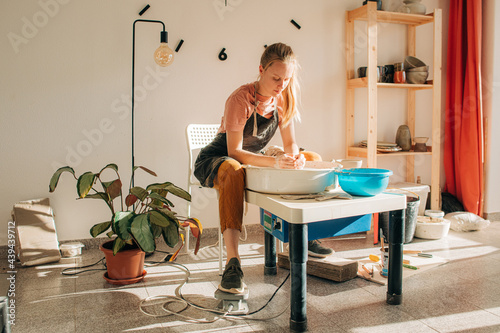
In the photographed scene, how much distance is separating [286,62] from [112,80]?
132 centimetres

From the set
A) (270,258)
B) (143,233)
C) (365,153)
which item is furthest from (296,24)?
(143,233)

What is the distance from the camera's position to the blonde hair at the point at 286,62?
1768 mm

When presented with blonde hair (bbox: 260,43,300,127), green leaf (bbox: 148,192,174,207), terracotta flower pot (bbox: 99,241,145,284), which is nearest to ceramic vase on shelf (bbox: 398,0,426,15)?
blonde hair (bbox: 260,43,300,127)

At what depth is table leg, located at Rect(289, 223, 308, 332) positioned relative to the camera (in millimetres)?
1371

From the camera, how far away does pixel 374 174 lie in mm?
1485

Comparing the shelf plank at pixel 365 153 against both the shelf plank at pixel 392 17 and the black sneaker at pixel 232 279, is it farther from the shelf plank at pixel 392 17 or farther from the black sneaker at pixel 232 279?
the black sneaker at pixel 232 279

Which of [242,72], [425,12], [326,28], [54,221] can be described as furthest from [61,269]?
[425,12]

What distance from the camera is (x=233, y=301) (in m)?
1.68

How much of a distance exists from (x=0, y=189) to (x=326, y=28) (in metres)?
2.35

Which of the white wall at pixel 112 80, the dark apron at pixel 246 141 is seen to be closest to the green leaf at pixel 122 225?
the dark apron at pixel 246 141

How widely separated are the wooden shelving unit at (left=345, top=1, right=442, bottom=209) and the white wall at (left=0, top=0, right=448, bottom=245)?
0.91 ft

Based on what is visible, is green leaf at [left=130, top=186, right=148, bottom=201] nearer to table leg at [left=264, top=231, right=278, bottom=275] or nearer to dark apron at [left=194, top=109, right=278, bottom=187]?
dark apron at [left=194, top=109, right=278, bottom=187]

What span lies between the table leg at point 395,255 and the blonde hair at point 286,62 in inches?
27.0

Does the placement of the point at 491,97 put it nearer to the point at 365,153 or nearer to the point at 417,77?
the point at 417,77
